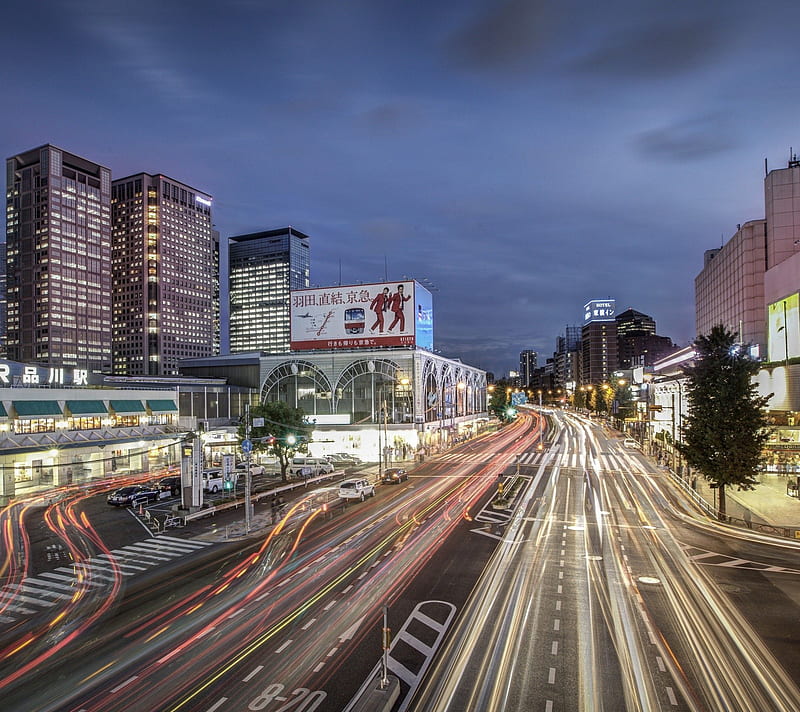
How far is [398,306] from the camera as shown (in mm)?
76312

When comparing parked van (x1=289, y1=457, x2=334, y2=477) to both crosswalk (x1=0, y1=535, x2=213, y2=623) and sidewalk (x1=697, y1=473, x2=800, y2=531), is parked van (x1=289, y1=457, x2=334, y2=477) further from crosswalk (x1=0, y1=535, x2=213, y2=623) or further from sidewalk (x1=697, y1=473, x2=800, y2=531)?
sidewalk (x1=697, y1=473, x2=800, y2=531)

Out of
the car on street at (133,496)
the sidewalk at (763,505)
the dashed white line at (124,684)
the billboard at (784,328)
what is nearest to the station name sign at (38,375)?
the car on street at (133,496)

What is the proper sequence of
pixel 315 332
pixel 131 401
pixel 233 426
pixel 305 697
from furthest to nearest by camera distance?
1. pixel 315 332
2. pixel 233 426
3. pixel 131 401
4. pixel 305 697

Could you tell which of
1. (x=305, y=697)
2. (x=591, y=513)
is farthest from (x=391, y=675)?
(x=591, y=513)

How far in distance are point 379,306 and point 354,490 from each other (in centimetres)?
4009

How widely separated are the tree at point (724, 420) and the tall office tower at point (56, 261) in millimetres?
188505

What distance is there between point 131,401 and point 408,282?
39.1 metres

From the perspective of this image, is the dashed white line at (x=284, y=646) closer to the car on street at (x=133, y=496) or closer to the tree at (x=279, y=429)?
the car on street at (x=133, y=496)

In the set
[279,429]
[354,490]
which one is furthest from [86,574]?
[279,429]

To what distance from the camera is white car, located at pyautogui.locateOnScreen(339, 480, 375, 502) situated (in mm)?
40781

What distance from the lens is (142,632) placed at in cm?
1775

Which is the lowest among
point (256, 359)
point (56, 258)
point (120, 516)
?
point (120, 516)

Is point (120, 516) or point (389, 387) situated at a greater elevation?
point (389, 387)

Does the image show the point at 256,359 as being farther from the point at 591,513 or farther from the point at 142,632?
the point at 142,632
